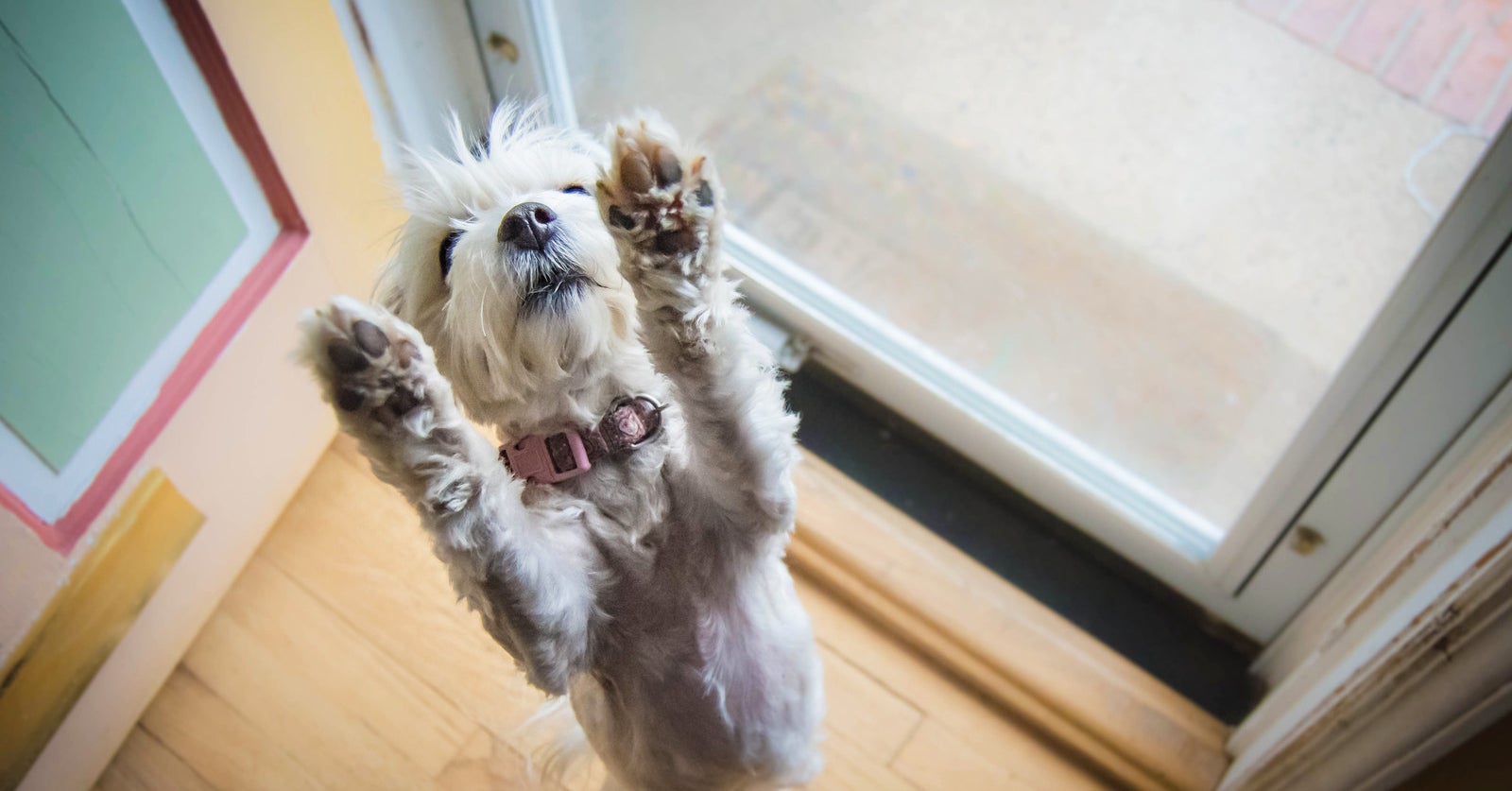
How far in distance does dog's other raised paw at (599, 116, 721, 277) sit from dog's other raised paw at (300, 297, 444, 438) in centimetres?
15

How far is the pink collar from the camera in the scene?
0.81m

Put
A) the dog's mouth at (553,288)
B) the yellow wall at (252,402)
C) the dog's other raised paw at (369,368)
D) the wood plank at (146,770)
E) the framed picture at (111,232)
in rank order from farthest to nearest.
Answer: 1. the wood plank at (146,770)
2. the yellow wall at (252,402)
3. the framed picture at (111,232)
4. the dog's mouth at (553,288)
5. the dog's other raised paw at (369,368)

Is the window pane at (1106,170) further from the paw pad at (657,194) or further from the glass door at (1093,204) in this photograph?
the paw pad at (657,194)

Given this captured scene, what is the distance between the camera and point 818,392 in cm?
154

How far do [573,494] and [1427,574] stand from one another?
2.46ft

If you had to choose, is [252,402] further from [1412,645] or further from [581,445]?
[1412,645]

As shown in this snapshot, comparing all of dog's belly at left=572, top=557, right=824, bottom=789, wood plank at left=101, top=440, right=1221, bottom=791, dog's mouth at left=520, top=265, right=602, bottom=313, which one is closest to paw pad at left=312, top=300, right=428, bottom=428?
dog's mouth at left=520, top=265, right=602, bottom=313

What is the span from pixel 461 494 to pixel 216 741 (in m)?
0.87

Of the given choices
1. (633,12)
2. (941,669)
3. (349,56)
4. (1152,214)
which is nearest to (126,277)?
(349,56)

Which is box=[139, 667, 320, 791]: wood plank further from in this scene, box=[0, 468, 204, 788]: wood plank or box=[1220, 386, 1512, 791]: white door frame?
box=[1220, 386, 1512, 791]: white door frame

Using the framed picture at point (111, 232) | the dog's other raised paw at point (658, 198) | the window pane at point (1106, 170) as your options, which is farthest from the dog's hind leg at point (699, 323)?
the window pane at point (1106, 170)

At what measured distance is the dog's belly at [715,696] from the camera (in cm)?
85

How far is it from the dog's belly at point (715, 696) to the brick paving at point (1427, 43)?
2.51 ft

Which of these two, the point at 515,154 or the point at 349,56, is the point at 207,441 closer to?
the point at 349,56
